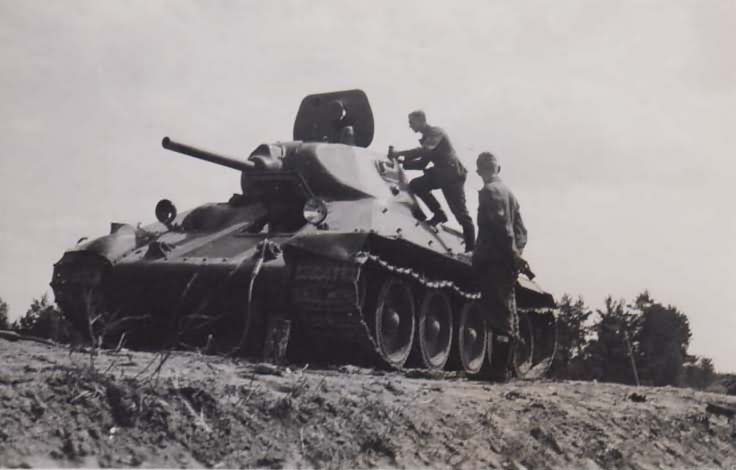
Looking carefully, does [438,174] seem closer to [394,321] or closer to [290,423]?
[394,321]

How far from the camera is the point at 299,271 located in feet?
26.3

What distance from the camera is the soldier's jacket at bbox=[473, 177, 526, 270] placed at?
26.1ft

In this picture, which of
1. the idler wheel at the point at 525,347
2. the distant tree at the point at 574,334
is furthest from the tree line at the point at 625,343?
the idler wheel at the point at 525,347

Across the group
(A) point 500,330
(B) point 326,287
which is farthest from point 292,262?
(A) point 500,330

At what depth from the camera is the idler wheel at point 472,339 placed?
10398mm

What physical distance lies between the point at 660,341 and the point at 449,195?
1035 inches

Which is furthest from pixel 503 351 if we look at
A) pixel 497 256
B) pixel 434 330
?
pixel 434 330

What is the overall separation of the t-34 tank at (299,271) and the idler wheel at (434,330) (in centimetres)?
2

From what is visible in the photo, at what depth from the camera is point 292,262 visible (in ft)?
26.6

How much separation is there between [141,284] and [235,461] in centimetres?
552

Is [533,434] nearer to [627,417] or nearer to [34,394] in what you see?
[627,417]

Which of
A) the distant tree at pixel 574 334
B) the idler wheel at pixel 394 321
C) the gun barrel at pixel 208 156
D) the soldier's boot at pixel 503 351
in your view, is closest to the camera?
the soldier's boot at pixel 503 351

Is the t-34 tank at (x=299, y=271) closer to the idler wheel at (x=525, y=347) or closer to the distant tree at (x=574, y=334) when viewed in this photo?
the idler wheel at (x=525, y=347)

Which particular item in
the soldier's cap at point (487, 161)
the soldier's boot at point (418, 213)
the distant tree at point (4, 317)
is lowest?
the distant tree at point (4, 317)
